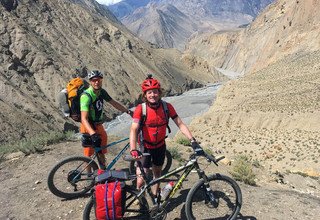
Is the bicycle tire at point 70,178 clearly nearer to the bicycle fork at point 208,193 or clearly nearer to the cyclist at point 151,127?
the cyclist at point 151,127

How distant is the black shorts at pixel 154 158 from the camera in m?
6.10

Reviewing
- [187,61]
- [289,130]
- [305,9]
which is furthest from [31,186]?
[187,61]

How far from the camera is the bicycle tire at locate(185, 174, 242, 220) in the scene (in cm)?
593

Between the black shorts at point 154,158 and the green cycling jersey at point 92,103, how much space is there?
4.05ft

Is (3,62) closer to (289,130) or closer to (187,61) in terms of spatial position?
(289,130)

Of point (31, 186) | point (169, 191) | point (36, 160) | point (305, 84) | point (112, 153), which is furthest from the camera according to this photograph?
point (305, 84)

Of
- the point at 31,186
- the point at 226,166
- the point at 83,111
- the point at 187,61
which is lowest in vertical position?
the point at 187,61

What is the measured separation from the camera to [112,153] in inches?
424

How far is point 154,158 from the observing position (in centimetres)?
621

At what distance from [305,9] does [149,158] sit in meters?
71.9

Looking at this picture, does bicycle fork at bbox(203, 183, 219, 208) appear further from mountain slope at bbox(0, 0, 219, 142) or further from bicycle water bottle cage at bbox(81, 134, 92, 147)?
mountain slope at bbox(0, 0, 219, 142)

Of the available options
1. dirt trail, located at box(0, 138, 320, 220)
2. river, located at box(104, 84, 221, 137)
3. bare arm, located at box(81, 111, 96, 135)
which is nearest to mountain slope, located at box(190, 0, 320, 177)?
river, located at box(104, 84, 221, 137)

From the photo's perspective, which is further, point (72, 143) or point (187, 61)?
point (187, 61)

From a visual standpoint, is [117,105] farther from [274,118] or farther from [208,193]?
[274,118]
